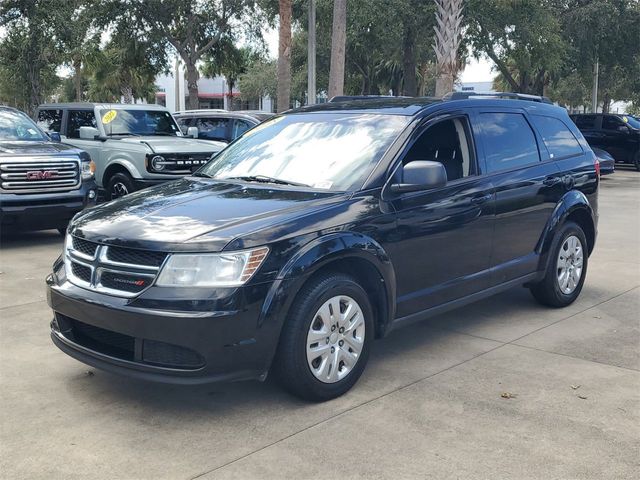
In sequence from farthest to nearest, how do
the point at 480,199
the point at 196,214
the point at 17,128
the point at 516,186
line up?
the point at 17,128, the point at 516,186, the point at 480,199, the point at 196,214

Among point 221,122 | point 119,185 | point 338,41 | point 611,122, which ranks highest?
point 338,41

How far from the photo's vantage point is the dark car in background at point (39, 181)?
898 cm

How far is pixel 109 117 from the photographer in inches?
475

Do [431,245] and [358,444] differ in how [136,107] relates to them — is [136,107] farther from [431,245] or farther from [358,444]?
[358,444]

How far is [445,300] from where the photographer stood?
5102 millimetres

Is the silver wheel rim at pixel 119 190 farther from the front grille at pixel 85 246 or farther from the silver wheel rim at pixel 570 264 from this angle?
the silver wheel rim at pixel 570 264

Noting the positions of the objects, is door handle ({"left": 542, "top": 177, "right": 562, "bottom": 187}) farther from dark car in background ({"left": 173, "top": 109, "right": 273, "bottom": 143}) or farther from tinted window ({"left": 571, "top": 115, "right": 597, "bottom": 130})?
tinted window ({"left": 571, "top": 115, "right": 597, "bottom": 130})

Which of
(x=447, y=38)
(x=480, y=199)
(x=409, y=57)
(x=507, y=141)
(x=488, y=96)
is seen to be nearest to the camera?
(x=480, y=199)

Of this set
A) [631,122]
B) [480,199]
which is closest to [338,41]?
[631,122]

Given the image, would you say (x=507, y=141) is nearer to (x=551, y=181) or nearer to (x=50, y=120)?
(x=551, y=181)

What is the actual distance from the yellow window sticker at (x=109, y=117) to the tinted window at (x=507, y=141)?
805 cm

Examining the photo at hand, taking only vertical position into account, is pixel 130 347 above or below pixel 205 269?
below

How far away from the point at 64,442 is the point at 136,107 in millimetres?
9617

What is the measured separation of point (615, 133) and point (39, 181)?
64.8 ft
